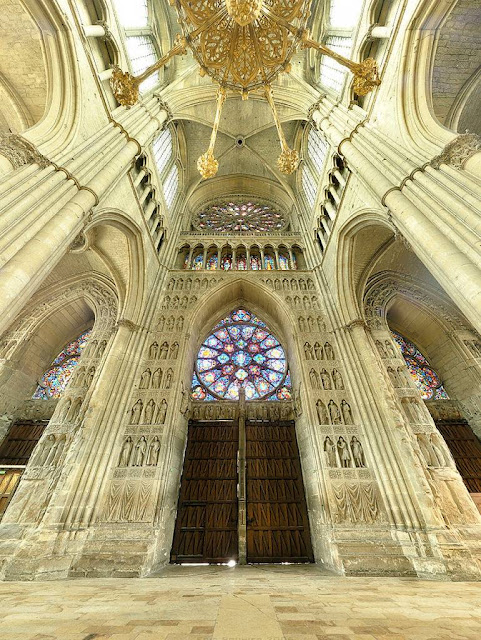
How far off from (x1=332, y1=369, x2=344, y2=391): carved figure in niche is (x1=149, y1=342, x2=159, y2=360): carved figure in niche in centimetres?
549

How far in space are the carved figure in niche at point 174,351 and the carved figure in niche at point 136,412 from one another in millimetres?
1633

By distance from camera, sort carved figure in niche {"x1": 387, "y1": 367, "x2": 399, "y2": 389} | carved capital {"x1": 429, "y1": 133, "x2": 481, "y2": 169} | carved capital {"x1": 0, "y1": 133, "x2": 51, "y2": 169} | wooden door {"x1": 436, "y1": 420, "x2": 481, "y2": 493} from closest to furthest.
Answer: carved capital {"x1": 0, "y1": 133, "x2": 51, "y2": 169}
carved capital {"x1": 429, "y1": 133, "x2": 481, "y2": 169}
wooden door {"x1": 436, "y1": 420, "x2": 481, "y2": 493}
carved figure in niche {"x1": 387, "y1": 367, "x2": 399, "y2": 389}

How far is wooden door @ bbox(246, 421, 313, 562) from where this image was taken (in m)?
6.66

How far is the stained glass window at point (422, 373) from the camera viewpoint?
366 inches

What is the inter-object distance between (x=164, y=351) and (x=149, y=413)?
6.63 feet

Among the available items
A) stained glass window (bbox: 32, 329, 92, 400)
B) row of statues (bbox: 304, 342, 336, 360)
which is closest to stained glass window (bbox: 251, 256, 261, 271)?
row of statues (bbox: 304, 342, 336, 360)

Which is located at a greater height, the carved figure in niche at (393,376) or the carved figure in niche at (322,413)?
the carved figure in niche at (393,376)

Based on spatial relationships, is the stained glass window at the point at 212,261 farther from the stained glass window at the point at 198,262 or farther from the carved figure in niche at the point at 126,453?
the carved figure in niche at the point at 126,453

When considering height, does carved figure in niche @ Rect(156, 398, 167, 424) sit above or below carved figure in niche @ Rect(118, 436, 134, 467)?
above

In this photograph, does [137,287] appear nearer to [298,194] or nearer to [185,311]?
[185,311]

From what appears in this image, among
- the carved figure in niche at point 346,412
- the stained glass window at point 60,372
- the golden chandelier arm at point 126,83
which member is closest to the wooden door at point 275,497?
the carved figure in niche at point 346,412

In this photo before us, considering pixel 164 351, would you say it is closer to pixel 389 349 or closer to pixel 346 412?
pixel 346 412

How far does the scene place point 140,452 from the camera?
6.73m

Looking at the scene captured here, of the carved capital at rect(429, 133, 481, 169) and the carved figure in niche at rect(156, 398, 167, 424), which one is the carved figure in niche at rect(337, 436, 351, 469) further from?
the carved capital at rect(429, 133, 481, 169)
